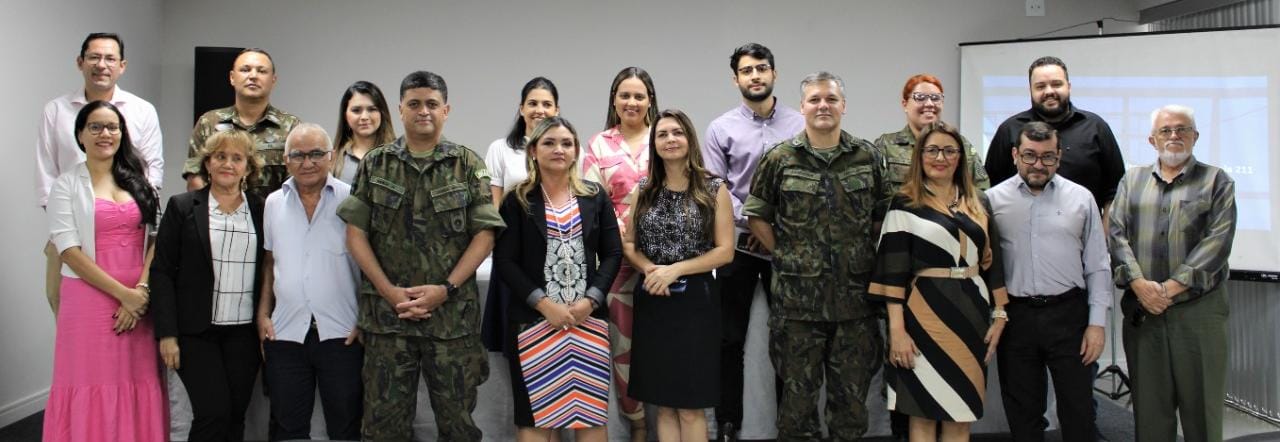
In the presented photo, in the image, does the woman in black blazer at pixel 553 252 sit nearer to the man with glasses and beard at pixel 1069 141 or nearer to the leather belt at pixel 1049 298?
the leather belt at pixel 1049 298

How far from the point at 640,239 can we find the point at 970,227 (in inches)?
44.8

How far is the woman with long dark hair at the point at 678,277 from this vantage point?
9.98 feet

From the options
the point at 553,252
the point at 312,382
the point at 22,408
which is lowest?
the point at 22,408

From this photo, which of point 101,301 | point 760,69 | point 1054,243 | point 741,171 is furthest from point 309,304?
point 1054,243

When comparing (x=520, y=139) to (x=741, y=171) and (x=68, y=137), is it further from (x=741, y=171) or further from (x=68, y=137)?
(x=68, y=137)

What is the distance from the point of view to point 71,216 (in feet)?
10.2

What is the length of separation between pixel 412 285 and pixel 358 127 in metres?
0.98

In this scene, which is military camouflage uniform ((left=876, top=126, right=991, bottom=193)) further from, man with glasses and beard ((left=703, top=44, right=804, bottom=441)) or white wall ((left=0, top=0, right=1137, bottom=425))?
white wall ((left=0, top=0, right=1137, bottom=425))

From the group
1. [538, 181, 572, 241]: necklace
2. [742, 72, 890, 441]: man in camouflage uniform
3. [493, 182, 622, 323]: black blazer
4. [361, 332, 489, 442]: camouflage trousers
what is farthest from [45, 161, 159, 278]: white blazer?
[742, 72, 890, 441]: man in camouflage uniform

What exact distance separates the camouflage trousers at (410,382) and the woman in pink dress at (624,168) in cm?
54

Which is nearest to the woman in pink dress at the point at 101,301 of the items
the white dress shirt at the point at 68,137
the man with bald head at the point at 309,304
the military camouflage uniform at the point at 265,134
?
the military camouflage uniform at the point at 265,134

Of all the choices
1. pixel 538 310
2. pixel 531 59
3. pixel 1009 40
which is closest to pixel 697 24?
pixel 531 59

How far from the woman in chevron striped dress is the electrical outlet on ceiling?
352cm

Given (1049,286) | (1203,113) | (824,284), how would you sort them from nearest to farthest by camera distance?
(824,284)
(1049,286)
(1203,113)
